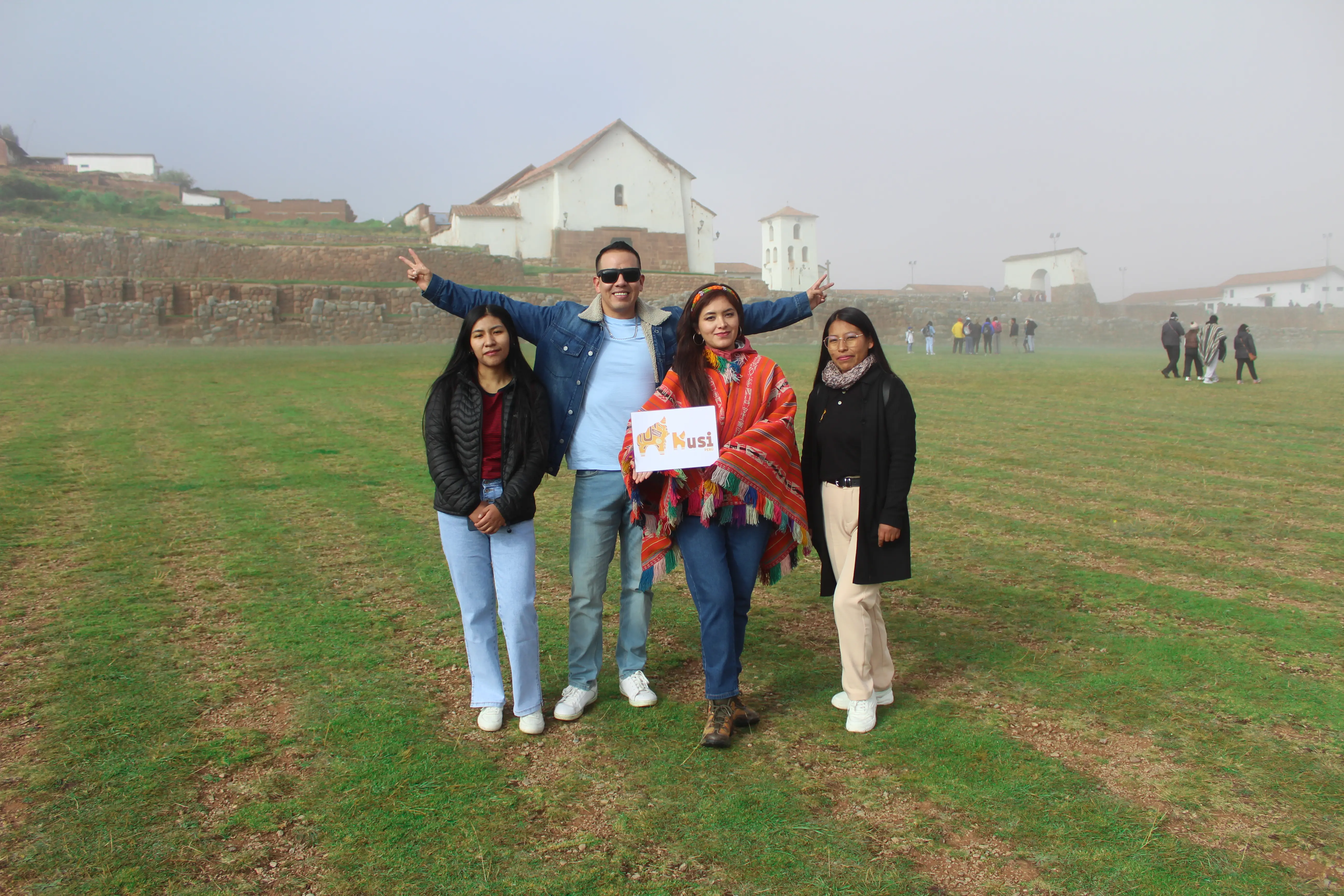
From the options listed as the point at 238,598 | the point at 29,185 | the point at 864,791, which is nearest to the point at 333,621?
the point at 238,598

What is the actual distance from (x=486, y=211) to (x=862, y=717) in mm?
46144

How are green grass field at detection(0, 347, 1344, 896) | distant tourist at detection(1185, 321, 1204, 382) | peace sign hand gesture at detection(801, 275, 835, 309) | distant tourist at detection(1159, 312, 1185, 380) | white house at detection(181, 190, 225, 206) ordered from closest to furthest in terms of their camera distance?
1. green grass field at detection(0, 347, 1344, 896)
2. peace sign hand gesture at detection(801, 275, 835, 309)
3. distant tourist at detection(1185, 321, 1204, 382)
4. distant tourist at detection(1159, 312, 1185, 380)
5. white house at detection(181, 190, 225, 206)

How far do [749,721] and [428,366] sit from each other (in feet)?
57.9

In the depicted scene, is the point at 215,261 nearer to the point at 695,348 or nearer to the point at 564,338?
the point at 564,338

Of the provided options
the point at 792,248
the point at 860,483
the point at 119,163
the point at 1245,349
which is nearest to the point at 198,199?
the point at 119,163

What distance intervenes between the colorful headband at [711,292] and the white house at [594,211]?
42784 millimetres

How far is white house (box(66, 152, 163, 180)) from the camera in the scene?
63438 mm

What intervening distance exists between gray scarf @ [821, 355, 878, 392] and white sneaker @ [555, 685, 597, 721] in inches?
58.3

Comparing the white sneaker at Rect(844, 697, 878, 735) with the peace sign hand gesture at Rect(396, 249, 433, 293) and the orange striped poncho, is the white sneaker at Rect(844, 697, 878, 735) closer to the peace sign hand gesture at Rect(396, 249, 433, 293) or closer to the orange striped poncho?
the orange striped poncho

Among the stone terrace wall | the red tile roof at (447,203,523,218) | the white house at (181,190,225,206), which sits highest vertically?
the white house at (181,190,225,206)

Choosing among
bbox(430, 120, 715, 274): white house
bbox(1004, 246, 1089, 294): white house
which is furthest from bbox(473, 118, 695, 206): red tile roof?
bbox(1004, 246, 1089, 294): white house

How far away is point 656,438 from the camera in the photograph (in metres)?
3.12

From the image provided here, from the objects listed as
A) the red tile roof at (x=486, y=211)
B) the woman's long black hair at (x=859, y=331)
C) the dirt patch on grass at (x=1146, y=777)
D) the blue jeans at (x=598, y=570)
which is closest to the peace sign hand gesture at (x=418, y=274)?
the blue jeans at (x=598, y=570)

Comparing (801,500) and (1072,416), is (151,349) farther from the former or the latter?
(801,500)
